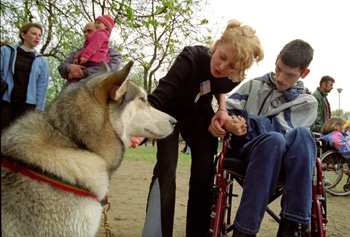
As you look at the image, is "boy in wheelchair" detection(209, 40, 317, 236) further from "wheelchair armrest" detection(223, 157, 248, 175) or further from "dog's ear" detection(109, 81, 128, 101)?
"dog's ear" detection(109, 81, 128, 101)

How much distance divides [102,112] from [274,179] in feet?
5.71

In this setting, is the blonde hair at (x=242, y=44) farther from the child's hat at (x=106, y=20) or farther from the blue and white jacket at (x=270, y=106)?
the child's hat at (x=106, y=20)

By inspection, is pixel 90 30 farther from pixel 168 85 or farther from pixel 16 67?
pixel 168 85

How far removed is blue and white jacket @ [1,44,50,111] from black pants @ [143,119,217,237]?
2938mm

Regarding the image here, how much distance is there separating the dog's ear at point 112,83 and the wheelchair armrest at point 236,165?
1.55m

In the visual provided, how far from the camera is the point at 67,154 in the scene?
190 cm

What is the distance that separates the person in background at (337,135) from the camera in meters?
6.87

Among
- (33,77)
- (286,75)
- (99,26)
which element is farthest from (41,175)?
(99,26)

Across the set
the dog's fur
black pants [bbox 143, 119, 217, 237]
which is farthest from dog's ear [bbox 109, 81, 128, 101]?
black pants [bbox 143, 119, 217, 237]

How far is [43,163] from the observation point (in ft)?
5.82

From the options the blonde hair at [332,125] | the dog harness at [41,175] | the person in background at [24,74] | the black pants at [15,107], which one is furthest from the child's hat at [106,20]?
the blonde hair at [332,125]

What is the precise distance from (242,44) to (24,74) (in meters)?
3.83

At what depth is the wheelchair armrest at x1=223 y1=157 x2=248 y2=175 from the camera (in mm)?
2912

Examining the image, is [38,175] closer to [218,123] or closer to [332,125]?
[218,123]
